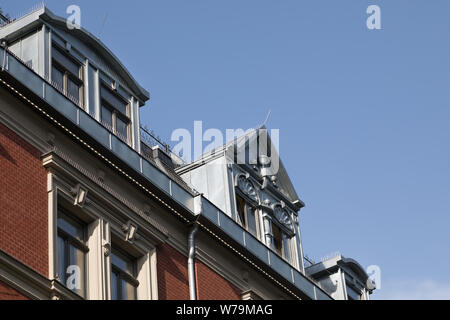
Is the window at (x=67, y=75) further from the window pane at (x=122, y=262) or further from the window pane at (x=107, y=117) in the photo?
the window pane at (x=122, y=262)

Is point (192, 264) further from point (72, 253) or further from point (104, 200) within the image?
point (72, 253)

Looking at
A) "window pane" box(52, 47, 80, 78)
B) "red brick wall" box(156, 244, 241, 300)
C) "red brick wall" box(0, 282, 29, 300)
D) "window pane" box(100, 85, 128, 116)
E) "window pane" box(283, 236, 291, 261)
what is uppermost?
"window pane" box(52, 47, 80, 78)

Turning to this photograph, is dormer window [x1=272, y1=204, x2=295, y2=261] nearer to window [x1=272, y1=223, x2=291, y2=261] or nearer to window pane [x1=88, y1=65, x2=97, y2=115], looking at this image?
window [x1=272, y1=223, x2=291, y2=261]

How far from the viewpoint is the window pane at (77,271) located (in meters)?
23.9

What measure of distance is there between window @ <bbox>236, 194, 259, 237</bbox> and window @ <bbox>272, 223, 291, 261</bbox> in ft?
3.22

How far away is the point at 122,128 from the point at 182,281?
13.6 ft

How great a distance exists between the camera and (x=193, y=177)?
103 feet

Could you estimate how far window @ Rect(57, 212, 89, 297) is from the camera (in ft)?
78.3

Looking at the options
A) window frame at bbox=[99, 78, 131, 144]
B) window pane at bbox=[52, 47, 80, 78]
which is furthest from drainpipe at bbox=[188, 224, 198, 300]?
window pane at bbox=[52, 47, 80, 78]

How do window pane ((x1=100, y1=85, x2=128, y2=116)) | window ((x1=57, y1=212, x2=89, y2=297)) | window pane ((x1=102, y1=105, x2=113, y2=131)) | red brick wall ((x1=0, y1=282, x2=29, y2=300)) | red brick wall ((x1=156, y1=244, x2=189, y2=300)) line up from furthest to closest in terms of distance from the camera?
window pane ((x1=100, y1=85, x2=128, y2=116))
window pane ((x1=102, y1=105, x2=113, y2=131))
red brick wall ((x1=156, y1=244, x2=189, y2=300))
window ((x1=57, y1=212, x2=89, y2=297))
red brick wall ((x1=0, y1=282, x2=29, y2=300))

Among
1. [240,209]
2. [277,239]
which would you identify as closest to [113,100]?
Result: [240,209]
